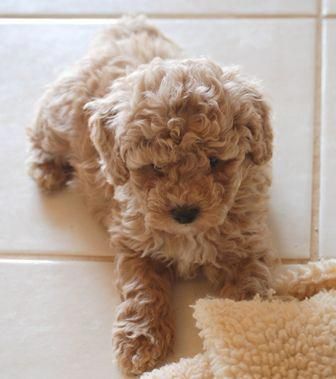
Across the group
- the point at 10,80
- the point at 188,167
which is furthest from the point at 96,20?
the point at 188,167

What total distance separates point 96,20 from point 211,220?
133 centimetres

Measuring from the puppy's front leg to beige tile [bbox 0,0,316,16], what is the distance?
46.8 inches

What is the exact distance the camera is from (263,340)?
1.92 m

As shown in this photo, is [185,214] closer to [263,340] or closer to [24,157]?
[263,340]

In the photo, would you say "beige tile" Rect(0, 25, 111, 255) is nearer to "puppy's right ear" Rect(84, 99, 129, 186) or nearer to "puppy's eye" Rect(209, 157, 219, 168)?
"puppy's right ear" Rect(84, 99, 129, 186)

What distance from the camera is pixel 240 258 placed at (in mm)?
2230

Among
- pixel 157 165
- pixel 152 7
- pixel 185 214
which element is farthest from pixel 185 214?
pixel 152 7

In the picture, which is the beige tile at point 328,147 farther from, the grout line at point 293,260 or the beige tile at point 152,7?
the beige tile at point 152,7

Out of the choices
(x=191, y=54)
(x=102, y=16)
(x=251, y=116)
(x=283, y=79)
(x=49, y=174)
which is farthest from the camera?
(x=102, y=16)

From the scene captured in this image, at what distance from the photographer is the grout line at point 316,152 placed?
2389 millimetres

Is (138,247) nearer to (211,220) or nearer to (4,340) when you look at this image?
(211,220)

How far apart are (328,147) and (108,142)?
0.87m

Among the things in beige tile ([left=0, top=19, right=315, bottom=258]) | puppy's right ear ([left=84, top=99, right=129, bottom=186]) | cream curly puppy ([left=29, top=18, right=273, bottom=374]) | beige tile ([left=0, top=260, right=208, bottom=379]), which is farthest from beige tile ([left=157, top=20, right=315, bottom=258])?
puppy's right ear ([left=84, top=99, right=129, bottom=186])

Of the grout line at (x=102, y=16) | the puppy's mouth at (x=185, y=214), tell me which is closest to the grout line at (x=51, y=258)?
the puppy's mouth at (x=185, y=214)
